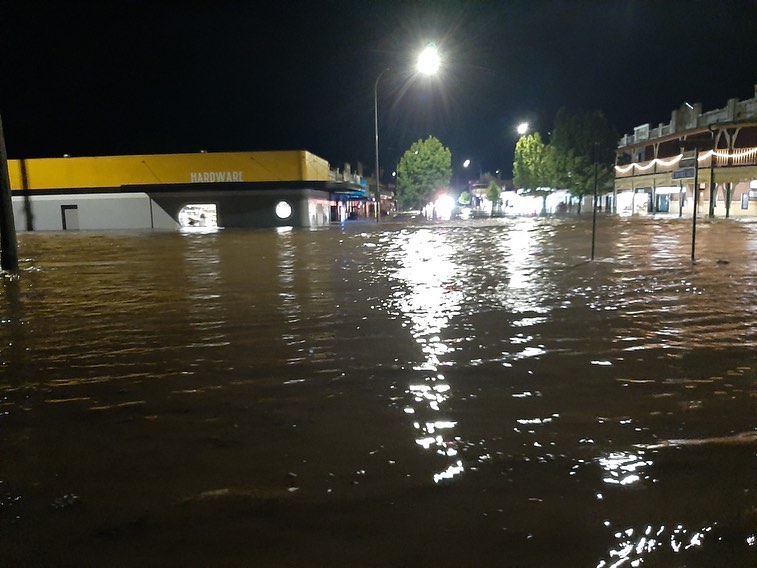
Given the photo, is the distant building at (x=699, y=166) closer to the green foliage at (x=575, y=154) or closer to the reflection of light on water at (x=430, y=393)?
the green foliage at (x=575, y=154)

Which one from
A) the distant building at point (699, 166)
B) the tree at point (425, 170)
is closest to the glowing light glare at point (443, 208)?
the tree at point (425, 170)

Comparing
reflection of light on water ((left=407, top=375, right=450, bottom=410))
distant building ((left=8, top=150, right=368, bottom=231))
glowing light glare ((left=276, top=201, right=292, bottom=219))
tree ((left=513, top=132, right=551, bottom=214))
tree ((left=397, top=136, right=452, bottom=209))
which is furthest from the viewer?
tree ((left=397, top=136, right=452, bottom=209))

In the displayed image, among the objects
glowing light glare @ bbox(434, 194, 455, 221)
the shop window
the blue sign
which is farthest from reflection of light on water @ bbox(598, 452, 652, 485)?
glowing light glare @ bbox(434, 194, 455, 221)

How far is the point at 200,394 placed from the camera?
518 cm

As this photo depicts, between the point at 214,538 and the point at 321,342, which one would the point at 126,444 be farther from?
the point at 321,342

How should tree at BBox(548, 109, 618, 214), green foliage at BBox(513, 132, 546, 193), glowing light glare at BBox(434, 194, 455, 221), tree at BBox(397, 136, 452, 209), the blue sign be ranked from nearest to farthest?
the blue sign → glowing light glare at BBox(434, 194, 455, 221) → tree at BBox(548, 109, 618, 214) → green foliage at BBox(513, 132, 546, 193) → tree at BBox(397, 136, 452, 209)

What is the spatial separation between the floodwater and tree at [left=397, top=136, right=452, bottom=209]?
74387 millimetres

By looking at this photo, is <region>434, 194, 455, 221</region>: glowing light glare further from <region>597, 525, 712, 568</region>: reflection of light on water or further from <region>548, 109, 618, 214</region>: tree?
<region>597, 525, 712, 568</region>: reflection of light on water

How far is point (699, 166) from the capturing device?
162 feet

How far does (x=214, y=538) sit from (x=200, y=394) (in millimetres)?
2312

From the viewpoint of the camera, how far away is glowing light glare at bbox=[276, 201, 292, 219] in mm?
43000

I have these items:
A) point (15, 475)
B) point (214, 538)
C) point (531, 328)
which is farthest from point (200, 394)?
point (531, 328)

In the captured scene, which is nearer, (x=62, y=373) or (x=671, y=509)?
(x=671, y=509)

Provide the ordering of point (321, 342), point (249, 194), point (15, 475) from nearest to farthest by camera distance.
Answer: point (15, 475)
point (321, 342)
point (249, 194)
